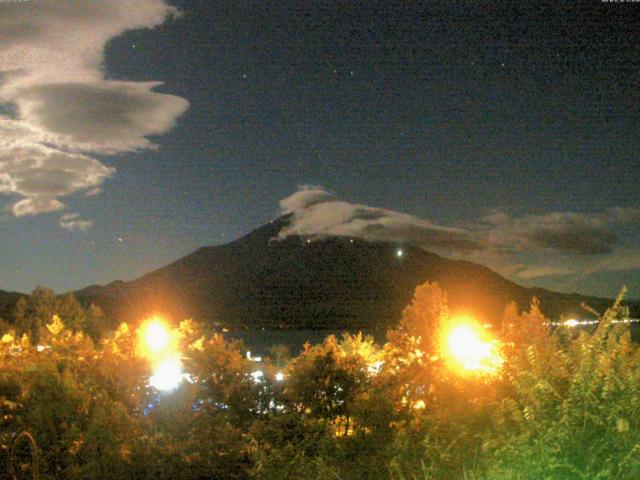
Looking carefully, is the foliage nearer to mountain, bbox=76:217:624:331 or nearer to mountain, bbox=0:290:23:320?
mountain, bbox=0:290:23:320

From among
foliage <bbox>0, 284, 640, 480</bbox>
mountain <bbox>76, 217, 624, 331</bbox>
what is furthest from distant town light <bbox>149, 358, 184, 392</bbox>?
mountain <bbox>76, 217, 624, 331</bbox>

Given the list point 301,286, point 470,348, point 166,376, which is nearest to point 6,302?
point 301,286

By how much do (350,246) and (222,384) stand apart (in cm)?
12260

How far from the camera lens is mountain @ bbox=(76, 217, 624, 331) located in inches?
3578

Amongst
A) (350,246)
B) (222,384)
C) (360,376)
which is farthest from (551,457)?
(350,246)

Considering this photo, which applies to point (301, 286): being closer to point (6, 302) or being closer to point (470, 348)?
point (6, 302)

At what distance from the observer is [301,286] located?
125m

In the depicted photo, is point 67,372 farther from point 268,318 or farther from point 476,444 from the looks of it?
point 268,318

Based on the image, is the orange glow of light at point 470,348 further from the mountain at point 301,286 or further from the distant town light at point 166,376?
the mountain at point 301,286

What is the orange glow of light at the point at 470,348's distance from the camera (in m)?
7.20

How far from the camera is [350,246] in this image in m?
134

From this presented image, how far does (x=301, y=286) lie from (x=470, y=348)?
11296 cm

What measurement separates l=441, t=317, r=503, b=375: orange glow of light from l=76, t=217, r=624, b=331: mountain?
53.9 meters

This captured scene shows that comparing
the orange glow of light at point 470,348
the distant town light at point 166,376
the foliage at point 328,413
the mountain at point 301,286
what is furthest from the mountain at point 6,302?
the distant town light at point 166,376
